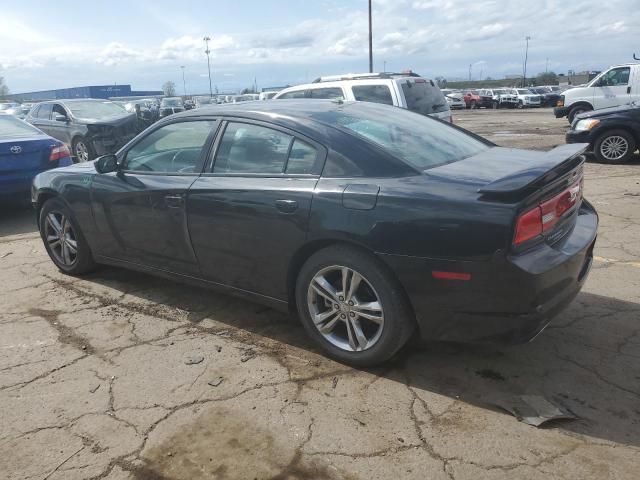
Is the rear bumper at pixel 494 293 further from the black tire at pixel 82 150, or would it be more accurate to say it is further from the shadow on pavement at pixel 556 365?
the black tire at pixel 82 150

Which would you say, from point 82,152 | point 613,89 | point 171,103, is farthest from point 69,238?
point 171,103

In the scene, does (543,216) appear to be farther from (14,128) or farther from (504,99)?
(504,99)

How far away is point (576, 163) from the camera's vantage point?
313 centimetres

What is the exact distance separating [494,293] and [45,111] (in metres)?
14.1

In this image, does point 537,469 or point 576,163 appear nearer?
point 537,469

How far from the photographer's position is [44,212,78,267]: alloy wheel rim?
4.79m

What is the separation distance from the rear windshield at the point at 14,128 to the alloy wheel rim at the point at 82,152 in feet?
13.9

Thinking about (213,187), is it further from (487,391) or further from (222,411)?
(487,391)

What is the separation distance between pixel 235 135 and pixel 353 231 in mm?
1227

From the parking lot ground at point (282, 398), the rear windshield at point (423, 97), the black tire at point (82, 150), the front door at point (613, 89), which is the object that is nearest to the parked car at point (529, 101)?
the front door at point (613, 89)

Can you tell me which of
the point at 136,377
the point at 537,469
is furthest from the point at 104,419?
the point at 537,469

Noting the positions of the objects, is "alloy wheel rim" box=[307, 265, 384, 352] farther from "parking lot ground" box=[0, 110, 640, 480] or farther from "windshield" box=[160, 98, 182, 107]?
"windshield" box=[160, 98, 182, 107]

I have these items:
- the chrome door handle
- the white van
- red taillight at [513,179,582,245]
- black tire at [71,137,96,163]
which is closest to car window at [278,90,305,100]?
black tire at [71,137,96,163]

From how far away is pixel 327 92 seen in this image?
369 inches
